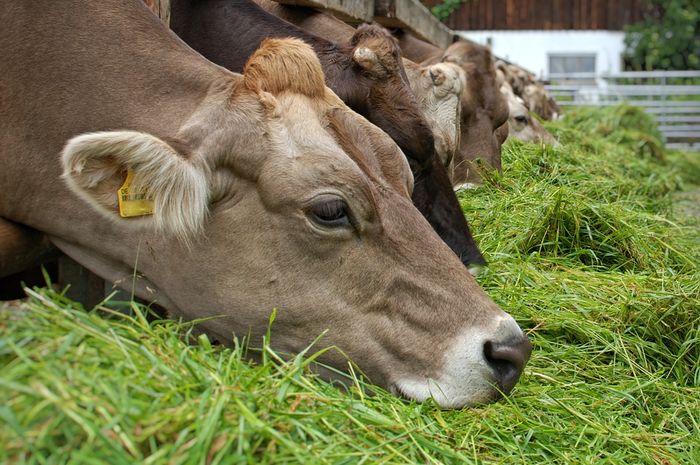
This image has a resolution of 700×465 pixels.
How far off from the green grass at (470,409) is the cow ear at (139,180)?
0.40 metres

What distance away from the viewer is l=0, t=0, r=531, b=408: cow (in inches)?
123

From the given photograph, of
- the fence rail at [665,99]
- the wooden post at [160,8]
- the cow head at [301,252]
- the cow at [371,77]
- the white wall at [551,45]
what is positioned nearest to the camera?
the cow head at [301,252]

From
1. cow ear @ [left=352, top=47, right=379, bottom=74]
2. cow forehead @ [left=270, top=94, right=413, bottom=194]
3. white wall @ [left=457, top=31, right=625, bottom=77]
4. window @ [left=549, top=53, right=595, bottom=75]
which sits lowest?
window @ [left=549, top=53, right=595, bottom=75]

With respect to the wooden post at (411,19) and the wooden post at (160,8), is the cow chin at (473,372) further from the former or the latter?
the wooden post at (411,19)

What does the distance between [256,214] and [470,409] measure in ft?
3.37

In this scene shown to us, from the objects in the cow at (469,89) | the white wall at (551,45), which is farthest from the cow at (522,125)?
the white wall at (551,45)

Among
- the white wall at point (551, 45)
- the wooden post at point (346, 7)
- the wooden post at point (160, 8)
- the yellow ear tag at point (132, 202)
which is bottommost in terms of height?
the white wall at point (551, 45)

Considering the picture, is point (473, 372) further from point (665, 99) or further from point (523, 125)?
point (665, 99)

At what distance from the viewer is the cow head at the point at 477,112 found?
23.0ft

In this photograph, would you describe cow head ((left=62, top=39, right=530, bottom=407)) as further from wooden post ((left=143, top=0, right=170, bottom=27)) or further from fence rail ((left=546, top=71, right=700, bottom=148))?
fence rail ((left=546, top=71, right=700, bottom=148))

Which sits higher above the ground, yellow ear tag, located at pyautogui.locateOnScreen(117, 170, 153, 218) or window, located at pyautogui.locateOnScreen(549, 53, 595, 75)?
yellow ear tag, located at pyautogui.locateOnScreen(117, 170, 153, 218)

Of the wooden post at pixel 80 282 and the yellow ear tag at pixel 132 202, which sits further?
the wooden post at pixel 80 282

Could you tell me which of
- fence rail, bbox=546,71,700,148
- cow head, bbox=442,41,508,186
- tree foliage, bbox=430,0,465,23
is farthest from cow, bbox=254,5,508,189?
fence rail, bbox=546,71,700,148

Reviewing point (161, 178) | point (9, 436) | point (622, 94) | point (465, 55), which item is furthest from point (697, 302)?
point (622, 94)
